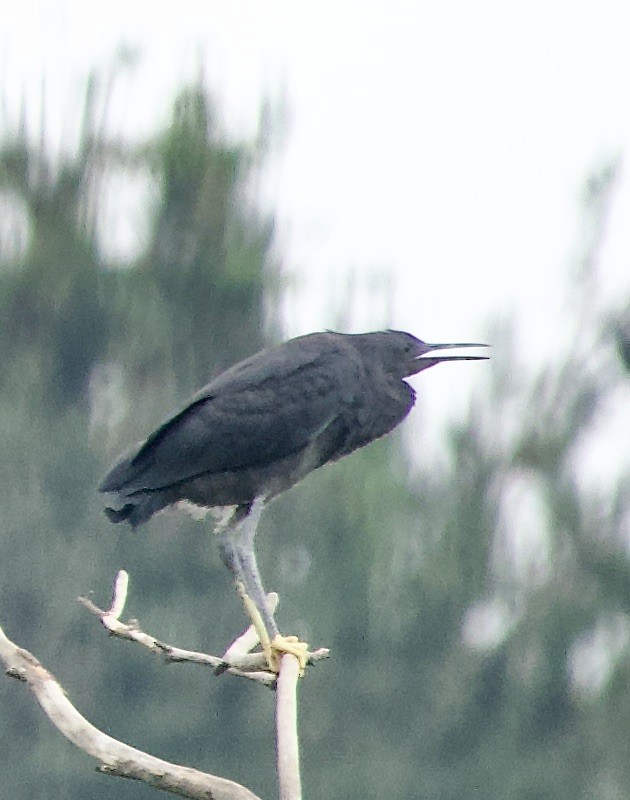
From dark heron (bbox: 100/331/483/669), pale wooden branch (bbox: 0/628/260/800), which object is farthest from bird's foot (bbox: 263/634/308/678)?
pale wooden branch (bbox: 0/628/260/800)

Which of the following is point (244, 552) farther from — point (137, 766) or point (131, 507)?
point (137, 766)

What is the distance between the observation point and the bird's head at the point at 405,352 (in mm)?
5277

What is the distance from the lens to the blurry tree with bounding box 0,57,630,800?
569 inches

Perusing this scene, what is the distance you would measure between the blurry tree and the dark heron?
8.85m

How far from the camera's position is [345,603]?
49.3ft

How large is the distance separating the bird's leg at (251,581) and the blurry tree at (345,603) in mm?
9015

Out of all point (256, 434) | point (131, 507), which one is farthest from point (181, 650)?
point (256, 434)

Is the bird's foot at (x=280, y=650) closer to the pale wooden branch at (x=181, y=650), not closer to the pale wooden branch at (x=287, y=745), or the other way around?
the pale wooden branch at (x=181, y=650)

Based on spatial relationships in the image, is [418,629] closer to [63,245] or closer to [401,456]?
[401,456]

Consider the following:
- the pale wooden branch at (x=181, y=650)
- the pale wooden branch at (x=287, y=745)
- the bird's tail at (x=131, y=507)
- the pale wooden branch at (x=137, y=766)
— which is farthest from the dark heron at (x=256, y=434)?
the pale wooden branch at (x=137, y=766)

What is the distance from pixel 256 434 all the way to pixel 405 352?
539 mm

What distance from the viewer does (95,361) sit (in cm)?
1666

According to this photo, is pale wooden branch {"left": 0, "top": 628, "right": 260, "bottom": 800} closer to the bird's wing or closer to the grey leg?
the grey leg

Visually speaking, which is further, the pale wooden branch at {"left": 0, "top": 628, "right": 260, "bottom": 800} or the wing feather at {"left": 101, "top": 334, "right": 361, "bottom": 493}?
the wing feather at {"left": 101, "top": 334, "right": 361, "bottom": 493}
